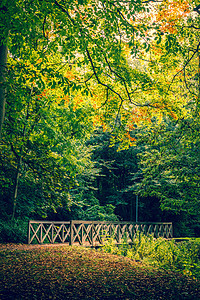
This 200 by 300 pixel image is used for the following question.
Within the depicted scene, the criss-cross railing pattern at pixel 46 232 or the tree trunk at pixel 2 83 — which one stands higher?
the tree trunk at pixel 2 83

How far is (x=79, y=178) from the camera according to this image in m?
20.1

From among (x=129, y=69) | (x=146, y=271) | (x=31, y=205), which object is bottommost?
(x=146, y=271)

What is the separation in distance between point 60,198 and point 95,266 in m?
2.51

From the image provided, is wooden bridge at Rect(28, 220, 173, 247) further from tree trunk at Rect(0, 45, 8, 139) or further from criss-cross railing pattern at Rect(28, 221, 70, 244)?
tree trunk at Rect(0, 45, 8, 139)

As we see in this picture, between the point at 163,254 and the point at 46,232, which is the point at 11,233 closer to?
the point at 46,232

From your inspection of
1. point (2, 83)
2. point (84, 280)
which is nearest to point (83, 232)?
point (84, 280)

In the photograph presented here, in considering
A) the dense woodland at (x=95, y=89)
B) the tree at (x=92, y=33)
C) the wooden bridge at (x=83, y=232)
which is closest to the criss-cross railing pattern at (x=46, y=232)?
the wooden bridge at (x=83, y=232)

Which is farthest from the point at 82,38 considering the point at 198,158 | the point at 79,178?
the point at 79,178

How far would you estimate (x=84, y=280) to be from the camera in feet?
20.2

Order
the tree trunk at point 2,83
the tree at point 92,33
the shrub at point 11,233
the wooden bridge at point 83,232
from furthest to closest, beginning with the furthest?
the wooden bridge at point 83,232, the shrub at point 11,233, the tree trunk at point 2,83, the tree at point 92,33

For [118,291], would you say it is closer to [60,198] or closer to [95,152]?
[60,198]

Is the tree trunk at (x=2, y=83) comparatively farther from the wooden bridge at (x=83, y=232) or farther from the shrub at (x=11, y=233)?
the shrub at (x=11, y=233)

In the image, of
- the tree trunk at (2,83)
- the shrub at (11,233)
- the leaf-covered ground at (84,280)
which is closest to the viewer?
the leaf-covered ground at (84,280)

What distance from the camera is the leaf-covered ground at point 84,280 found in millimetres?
5248
